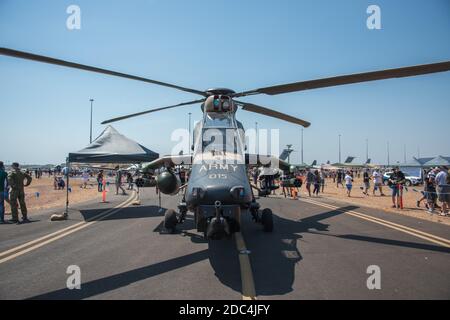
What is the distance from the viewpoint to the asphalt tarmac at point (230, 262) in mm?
4043

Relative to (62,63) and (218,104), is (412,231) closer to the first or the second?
(218,104)

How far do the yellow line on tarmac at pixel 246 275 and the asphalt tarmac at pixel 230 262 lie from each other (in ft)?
0.05

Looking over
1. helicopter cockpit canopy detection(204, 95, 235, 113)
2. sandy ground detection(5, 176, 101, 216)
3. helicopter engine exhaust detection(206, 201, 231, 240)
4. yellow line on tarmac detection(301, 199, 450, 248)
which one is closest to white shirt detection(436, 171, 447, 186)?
yellow line on tarmac detection(301, 199, 450, 248)

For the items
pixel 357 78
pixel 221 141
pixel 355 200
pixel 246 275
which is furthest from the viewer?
pixel 355 200

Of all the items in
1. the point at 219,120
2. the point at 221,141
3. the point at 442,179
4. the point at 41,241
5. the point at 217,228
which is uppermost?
the point at 219,120

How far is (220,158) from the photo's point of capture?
6566mm

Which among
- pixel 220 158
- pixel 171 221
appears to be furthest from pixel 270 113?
pixel 171 221

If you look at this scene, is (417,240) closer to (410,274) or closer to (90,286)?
(410,274)

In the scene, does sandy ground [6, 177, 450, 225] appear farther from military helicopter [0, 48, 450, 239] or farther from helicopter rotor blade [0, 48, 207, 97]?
helicopter rotor blade [0, 48, 207, 97]

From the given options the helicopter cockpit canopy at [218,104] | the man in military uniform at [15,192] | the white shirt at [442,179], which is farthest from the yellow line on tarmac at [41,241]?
the white shirt at [442,179]

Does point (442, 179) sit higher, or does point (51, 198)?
point (442, 179)

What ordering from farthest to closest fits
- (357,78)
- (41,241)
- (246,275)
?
1. (41,241)
2. (357,78)
3. (246,275)

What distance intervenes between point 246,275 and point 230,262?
0.70 meters

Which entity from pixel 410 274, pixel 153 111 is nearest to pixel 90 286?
pixel 410 274
